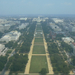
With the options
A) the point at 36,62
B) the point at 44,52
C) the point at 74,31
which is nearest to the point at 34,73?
the point at 36,62

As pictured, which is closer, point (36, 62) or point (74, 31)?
point (36, 62)

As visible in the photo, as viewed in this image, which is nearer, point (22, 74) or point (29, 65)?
point (22, 74)

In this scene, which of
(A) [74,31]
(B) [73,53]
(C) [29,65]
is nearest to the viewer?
(C) [29,65]

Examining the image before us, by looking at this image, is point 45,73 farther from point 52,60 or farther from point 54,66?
point 52,60

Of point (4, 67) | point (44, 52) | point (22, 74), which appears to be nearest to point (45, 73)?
point (22, 74)

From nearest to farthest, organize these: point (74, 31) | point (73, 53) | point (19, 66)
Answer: point (19, 66)
point (73, 53)
point (74, 31)

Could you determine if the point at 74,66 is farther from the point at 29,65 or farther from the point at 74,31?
the point at 74,31
